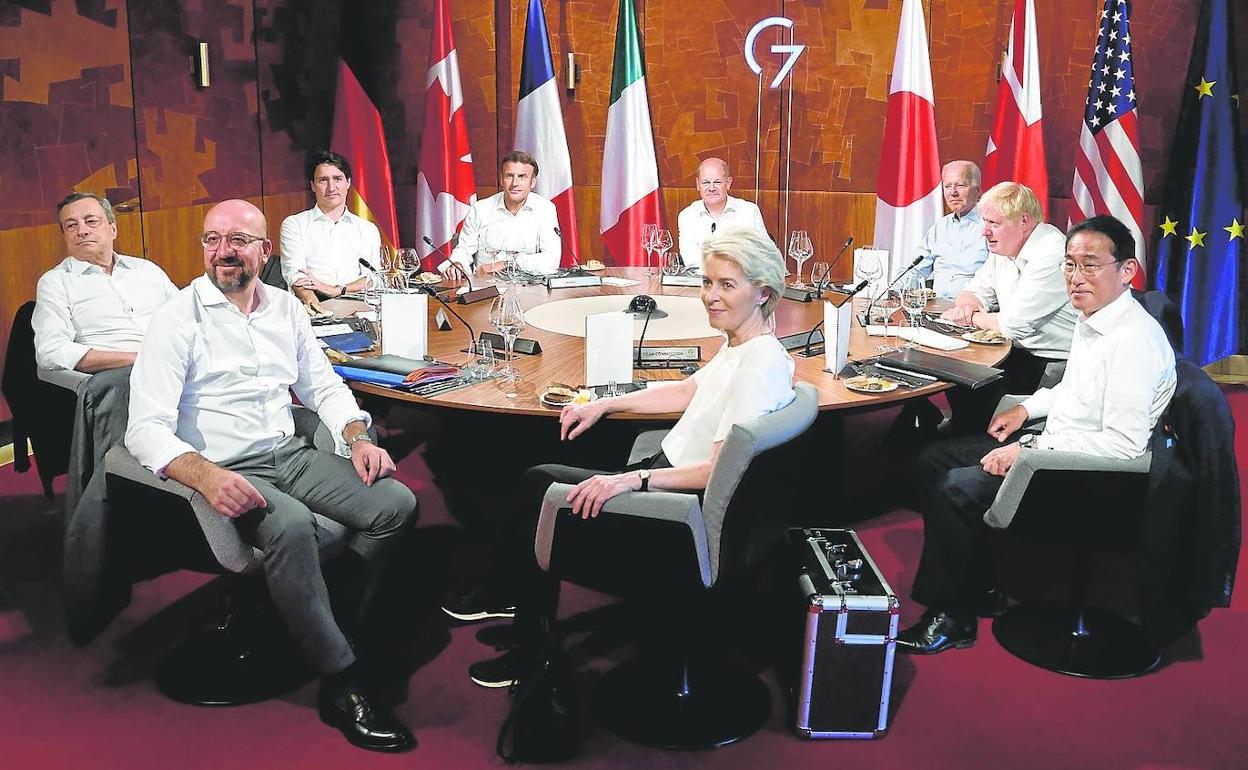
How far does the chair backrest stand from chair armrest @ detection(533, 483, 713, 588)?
0.03 metres

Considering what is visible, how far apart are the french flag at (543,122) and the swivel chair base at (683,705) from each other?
14.3ft

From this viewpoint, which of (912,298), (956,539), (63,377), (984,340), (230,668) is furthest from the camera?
(984,340)

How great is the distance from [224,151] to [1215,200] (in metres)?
5.62

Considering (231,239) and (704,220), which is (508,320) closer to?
(231,239)

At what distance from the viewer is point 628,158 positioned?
7020 mm

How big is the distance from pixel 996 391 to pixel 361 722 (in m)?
2.74

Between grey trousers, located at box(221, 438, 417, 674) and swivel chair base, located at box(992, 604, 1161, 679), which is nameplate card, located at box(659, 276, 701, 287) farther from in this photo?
grey trousers, located at box(221, 438, 417, 674)

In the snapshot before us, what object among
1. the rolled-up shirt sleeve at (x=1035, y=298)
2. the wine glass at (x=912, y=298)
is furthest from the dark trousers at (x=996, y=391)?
the wine glass at (x=912, y=298)

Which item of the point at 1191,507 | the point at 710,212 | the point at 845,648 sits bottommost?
the point at 845,648

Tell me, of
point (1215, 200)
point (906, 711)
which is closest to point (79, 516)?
point (906, 711)

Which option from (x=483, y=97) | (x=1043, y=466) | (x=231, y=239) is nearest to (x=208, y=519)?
(x=231, y=239)

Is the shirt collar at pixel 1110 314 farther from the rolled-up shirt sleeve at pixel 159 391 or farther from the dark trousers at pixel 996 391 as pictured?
the rolled-up shirt sleeve at pixel 159 391

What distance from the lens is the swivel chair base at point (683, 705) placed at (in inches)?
109

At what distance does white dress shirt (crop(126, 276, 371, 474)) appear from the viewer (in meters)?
2.77
